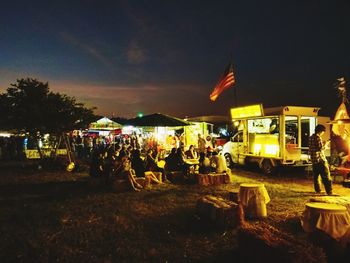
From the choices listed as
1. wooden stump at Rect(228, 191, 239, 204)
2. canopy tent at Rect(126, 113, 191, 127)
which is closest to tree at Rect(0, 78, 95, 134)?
canopy tent at Rect(126, 113, 191, 127)

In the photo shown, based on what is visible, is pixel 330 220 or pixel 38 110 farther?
pixel 38 110

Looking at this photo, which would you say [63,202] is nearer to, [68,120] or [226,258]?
[226,258]

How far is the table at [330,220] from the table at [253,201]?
1862mm

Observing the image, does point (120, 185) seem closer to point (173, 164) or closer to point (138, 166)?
point (138, 166)

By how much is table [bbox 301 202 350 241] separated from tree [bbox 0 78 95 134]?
15.0 m

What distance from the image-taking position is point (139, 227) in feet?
22.8

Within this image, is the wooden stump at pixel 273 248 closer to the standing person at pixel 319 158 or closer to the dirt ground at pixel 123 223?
the dirt ground at pixel 123 223

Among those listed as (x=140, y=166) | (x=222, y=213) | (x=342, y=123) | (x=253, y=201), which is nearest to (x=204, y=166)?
(x=140, y=166)

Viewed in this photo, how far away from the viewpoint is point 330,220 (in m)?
5.27

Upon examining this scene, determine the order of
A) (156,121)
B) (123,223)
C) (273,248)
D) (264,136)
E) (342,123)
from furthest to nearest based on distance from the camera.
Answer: (264,136), (156,121), (342,123), (123,223), (273,248)

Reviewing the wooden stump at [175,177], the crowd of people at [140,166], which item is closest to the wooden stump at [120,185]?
the crowd of people at [140,166]

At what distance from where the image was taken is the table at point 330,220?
204 inches

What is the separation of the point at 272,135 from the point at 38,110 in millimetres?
11642

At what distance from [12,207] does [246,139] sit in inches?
430
